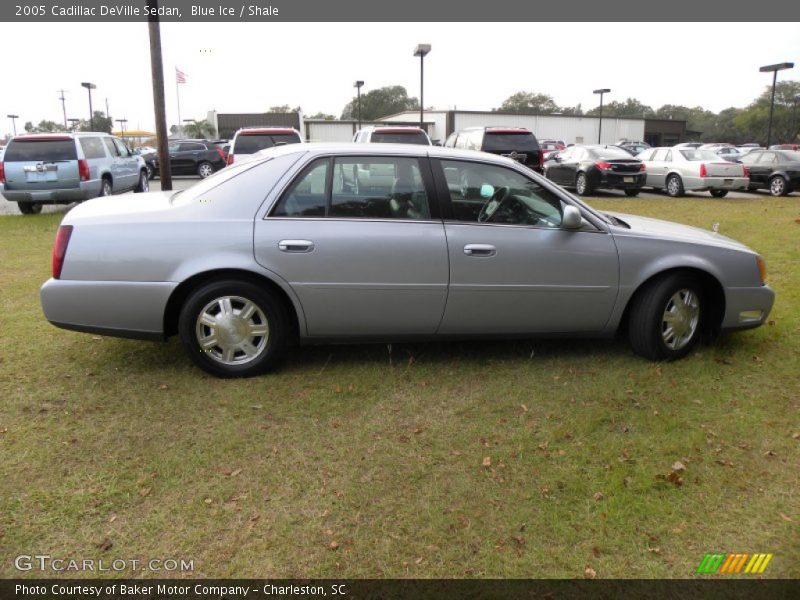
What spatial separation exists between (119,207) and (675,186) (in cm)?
1661

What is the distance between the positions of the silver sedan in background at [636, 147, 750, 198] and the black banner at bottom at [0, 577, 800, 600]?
16700mm

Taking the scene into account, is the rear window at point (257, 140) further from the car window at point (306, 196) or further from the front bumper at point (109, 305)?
the front bumper at point (109, 305)

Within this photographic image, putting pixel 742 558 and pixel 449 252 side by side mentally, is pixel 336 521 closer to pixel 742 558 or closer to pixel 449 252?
pixel 742 558

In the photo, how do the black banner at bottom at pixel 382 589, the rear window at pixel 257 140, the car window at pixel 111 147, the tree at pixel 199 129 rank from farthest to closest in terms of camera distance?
the tree at pixel 199 129 → the car window at pixel 111 147 → the rear window at pixel 257 140 → the black banner at bottom at pixel 382 589

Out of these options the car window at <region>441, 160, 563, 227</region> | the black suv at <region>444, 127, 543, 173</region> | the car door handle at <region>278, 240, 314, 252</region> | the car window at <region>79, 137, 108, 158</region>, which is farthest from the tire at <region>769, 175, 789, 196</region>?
the car door handle at <region>278, 240, 314, 252</region>

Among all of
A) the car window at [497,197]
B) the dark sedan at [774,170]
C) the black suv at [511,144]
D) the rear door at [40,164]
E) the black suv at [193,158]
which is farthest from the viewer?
the black suv at [193,158]

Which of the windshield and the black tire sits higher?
the windshield

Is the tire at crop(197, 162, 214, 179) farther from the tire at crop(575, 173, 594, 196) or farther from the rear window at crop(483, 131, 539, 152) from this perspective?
the tire at crop(575, 173, 594, 196)

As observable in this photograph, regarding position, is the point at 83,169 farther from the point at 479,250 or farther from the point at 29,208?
the point at 479,250

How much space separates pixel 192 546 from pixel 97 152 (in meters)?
13.2

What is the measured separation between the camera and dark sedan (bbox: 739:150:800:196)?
1822cm

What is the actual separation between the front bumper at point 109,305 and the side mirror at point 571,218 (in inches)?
103

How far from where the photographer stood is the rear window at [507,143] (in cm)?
1582

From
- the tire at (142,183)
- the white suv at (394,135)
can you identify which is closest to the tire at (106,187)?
the tire at (142,183)
